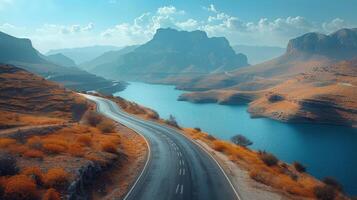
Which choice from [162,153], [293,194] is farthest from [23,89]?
[293,194]

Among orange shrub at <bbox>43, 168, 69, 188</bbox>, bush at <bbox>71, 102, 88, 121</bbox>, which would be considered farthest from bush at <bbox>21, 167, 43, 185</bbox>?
bush at <bbox>71, 102, 88, 121</bbox>

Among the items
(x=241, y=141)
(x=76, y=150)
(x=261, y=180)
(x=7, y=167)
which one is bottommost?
(x=241, y=141)

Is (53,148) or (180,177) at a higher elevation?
(53,148)

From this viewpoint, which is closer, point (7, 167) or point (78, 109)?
point (7, 167)

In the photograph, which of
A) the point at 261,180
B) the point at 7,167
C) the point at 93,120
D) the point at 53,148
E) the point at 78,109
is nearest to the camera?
the point at 7,167

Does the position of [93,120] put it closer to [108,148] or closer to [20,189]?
[108,148]

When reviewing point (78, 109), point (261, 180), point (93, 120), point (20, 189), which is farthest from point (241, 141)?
point (20, 189)

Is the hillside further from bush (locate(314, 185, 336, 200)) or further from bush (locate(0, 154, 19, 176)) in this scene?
bush (locate(314, 185, 336, 200))
